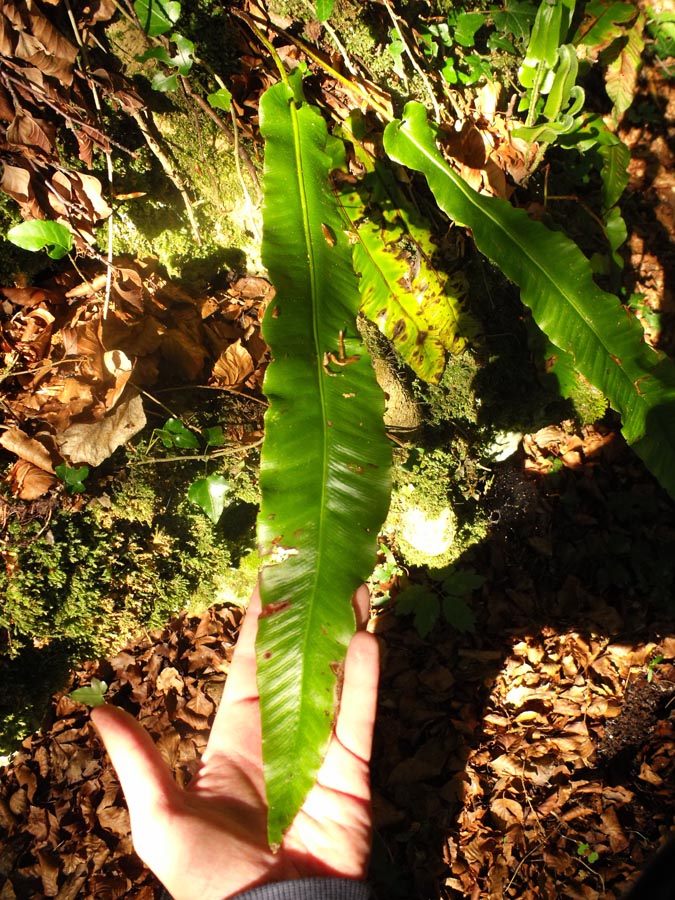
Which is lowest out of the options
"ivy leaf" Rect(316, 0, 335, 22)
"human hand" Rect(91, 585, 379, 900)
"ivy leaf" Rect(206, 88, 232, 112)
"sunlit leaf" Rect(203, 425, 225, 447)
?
"human hand" Rect(91, 585, 379, 900)

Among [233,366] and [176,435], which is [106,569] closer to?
[176,435]

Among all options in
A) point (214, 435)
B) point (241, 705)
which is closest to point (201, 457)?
point (214, 435)

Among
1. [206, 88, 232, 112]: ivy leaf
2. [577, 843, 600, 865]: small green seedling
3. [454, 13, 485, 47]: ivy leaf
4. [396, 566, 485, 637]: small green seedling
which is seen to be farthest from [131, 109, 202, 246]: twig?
[577, 843, 600, 865]: small green seedling

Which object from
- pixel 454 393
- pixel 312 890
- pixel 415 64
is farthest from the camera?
pixel 454 393

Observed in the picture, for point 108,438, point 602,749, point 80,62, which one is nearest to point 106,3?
point 80,62

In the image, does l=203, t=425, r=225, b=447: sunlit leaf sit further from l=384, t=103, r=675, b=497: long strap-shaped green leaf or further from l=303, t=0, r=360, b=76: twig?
l=303, t=0, r=360, b=76: twig

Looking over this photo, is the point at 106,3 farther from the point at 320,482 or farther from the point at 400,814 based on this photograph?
the point at 400,814
